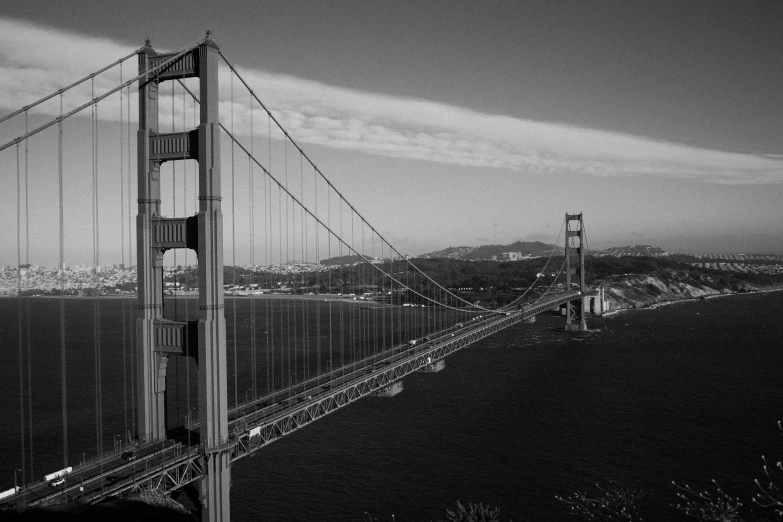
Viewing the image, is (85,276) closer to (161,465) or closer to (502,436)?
(502,436)

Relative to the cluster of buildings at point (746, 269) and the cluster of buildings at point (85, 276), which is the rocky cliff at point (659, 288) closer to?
the cluster of buildings at point (746, 269)

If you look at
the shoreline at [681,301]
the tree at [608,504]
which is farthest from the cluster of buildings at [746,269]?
the tree at [608,504]

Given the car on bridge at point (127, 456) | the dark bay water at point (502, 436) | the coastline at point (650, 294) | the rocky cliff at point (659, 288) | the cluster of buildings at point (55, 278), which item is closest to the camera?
the car on bridge at point (127, 456)

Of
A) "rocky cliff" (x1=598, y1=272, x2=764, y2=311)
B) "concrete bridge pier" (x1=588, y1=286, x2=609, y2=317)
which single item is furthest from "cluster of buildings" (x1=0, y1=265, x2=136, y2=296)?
"rocky cliff" (x1=598, y1=272, x2=764, y2=311)

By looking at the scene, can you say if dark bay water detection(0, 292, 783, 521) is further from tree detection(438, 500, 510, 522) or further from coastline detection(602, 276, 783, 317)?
coastline detection(602, 276, 783, 317)

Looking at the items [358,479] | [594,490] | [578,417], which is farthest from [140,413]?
[578,417]

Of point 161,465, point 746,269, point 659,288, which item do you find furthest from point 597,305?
point 746,269
